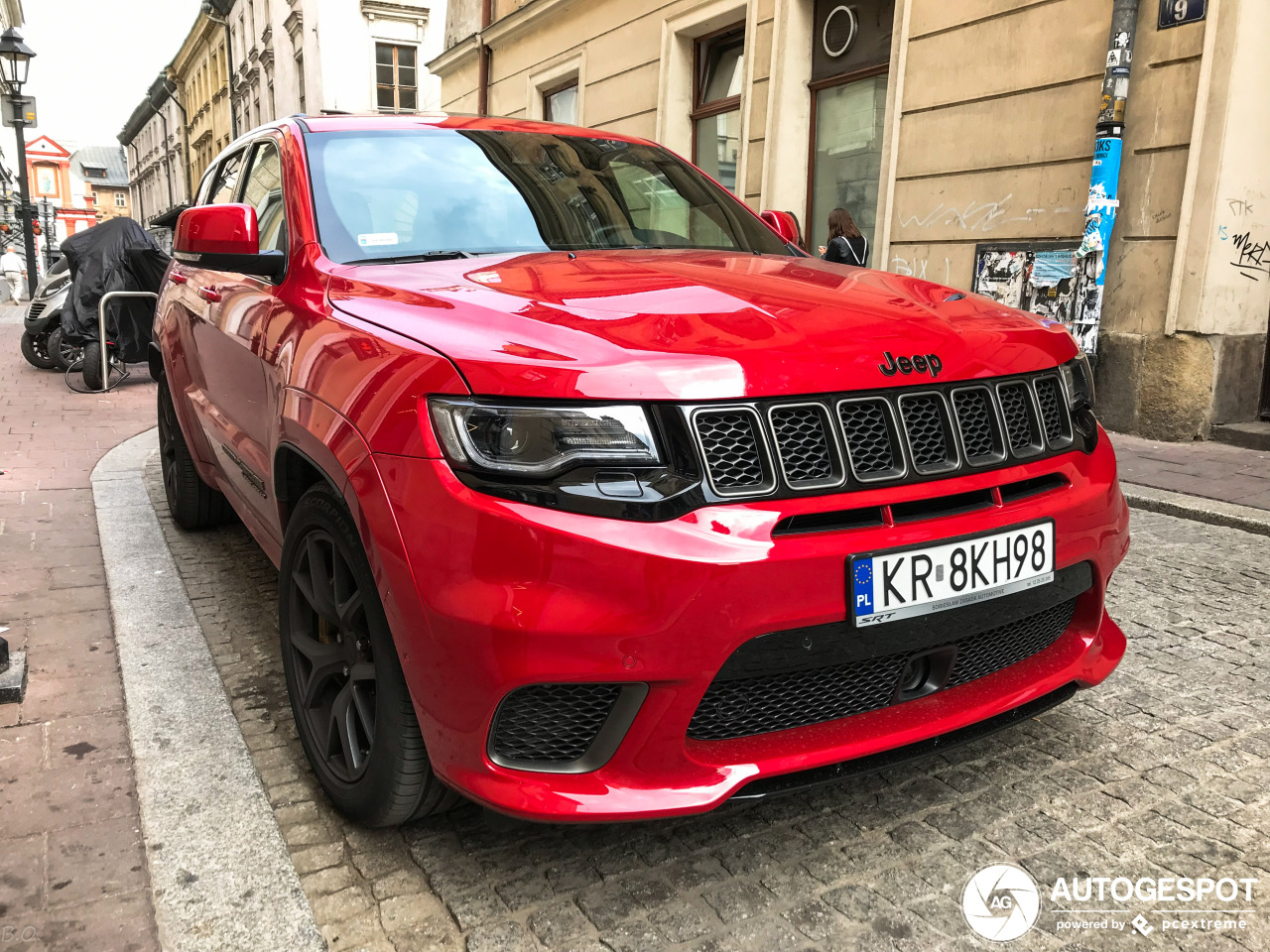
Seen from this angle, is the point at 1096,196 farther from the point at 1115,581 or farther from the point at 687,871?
the point at 687,871

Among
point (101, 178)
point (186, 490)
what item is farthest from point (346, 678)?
point (101, 178)

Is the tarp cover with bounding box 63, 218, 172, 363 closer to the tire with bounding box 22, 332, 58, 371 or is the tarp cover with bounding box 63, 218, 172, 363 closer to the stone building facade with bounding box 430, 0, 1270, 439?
the tire with bounding box 22, 332, 58, 371

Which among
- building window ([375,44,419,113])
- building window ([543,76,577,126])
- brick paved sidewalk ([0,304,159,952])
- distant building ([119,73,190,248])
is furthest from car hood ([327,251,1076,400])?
distant building ([119,73,190,248])

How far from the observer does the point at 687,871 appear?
208 centimetres

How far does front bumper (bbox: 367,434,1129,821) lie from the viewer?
171 cm

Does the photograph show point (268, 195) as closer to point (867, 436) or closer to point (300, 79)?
point (867, 436)

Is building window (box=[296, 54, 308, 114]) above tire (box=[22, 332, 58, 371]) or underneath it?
above

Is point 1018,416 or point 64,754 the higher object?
point 1018,416

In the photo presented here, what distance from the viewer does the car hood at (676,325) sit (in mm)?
1808

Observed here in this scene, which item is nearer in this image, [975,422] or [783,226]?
[975,422]

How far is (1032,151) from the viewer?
25.0 ft

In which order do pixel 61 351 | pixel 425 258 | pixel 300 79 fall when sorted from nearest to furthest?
pixel 425 258 → pixel 61 351 → pixel 300 79

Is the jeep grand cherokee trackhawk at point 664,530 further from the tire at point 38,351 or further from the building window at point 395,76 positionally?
the building window at point 395,76

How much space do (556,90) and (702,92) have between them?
3820mm
